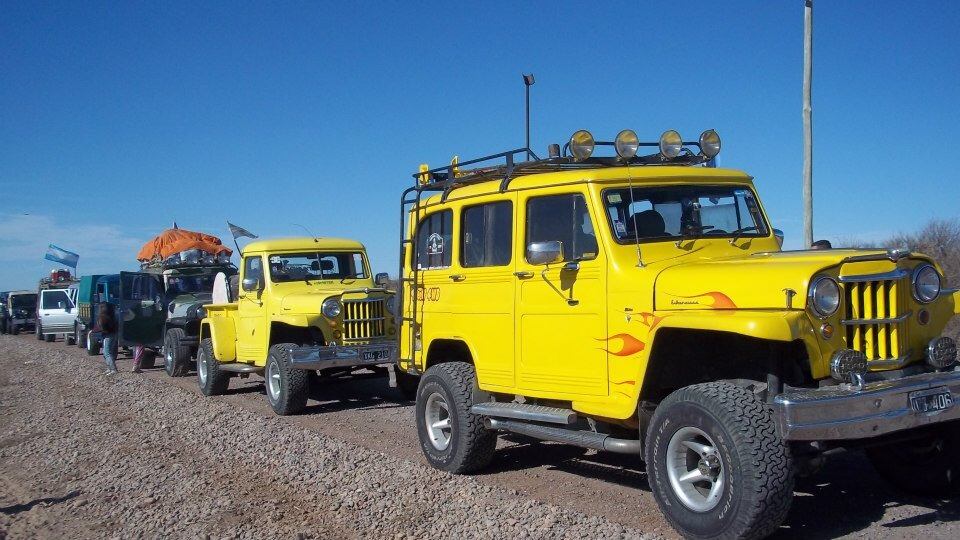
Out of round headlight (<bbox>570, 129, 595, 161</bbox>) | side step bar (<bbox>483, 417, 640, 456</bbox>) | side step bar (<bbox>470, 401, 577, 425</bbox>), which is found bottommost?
side step bar (<bbox>483, 417, 640, 456</bbox>)

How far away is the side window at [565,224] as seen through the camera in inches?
238

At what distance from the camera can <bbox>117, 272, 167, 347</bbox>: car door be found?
1784 cm

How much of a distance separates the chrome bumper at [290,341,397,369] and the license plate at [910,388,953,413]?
702 centimetres

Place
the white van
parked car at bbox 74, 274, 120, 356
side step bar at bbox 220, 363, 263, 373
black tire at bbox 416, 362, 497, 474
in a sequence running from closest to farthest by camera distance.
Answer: black tire at bbox 416, 362, 497, 474 → side step bar at bbox 220, 363, 263, 373 → parked car at bbox 74, 274, 120, 356 → the white van

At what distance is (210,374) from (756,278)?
984 centimetres

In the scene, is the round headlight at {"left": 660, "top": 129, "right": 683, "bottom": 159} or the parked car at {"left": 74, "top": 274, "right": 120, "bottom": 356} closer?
the round headlight at {"left": 660, "top": 129, "right": 683, "bottom": 159}

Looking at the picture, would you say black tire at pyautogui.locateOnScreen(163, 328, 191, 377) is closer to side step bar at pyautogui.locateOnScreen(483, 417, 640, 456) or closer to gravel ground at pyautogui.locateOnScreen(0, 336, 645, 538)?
gravel ground at pyautogui.locateOnScreen(0, 336, 645, 538)

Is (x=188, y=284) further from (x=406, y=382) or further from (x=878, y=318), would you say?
(x=878, y=318)

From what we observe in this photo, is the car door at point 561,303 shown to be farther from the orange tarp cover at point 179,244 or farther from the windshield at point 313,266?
the orange tarp cover at point 179,244

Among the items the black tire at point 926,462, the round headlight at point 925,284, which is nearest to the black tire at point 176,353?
the black tire at point 926,462

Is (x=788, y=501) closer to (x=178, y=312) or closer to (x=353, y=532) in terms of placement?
(x=353, y=532)

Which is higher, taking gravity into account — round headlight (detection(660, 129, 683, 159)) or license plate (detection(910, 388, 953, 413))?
round headlight (detection(660, 129, 683, 159))

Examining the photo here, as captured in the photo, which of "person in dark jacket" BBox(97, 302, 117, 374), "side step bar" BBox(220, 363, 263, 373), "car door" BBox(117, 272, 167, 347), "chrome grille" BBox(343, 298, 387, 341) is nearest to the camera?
"chrome grille" BBox(343, 298, 387, 341)

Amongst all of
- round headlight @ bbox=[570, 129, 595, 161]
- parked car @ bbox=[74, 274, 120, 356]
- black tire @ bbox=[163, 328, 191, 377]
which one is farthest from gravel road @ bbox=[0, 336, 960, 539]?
parked car @ bbox=[74, 274, 120, 356]
